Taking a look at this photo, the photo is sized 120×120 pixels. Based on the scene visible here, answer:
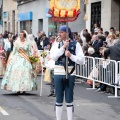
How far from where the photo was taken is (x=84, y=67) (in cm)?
1770

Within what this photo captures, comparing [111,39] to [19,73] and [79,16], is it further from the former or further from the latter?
[79,16]

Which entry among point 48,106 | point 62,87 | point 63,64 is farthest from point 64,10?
point 48,106

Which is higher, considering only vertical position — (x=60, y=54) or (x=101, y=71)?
(x=60, y=54)

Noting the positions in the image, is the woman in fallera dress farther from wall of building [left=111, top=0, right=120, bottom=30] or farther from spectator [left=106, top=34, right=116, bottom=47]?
wall of building [left=111, top=0, right=120, bottom=30]

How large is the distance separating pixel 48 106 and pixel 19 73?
2216mm

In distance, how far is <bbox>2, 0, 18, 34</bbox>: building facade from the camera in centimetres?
5103

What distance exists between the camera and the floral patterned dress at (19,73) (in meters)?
14.2

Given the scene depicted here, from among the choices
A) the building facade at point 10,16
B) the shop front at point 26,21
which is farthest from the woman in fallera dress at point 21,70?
the building facade at point 10,16

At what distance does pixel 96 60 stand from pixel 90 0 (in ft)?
39.3

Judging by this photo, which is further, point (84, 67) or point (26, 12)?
point (26, 12)

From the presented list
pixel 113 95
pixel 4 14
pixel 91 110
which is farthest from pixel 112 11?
pixel 4 14

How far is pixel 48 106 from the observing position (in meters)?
12.4

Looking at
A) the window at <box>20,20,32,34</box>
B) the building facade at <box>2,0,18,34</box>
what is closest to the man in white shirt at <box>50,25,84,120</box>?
the window at <box>20,20,32,34</box>

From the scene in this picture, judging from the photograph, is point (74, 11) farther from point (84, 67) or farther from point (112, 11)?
point (112, 11)
